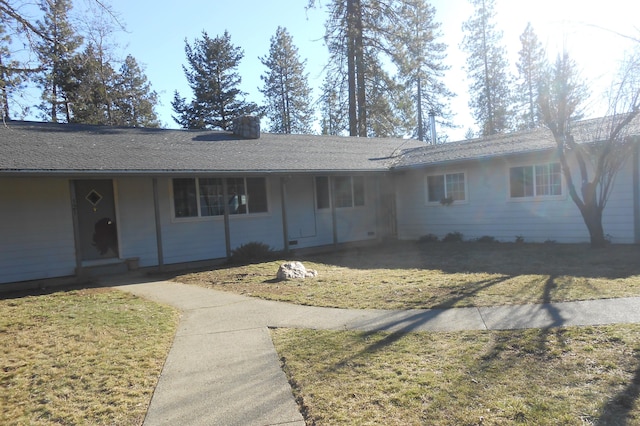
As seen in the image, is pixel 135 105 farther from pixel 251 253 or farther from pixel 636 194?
pixel 636 194

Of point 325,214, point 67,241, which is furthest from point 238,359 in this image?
point 325,214

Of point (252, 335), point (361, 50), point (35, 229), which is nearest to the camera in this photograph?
point (252, 335)

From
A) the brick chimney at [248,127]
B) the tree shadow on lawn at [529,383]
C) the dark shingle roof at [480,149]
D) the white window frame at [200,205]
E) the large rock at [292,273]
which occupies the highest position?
the brick chimney at [248,127]

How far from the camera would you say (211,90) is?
3362 centimetres

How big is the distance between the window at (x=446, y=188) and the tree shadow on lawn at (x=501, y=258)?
1752 mm

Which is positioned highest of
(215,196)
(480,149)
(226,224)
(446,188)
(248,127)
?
(248,127)

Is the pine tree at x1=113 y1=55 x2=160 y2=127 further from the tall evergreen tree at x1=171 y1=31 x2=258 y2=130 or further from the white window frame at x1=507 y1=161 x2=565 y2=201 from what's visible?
the white window frame at x1=507 y1=161 x2=565 y2=201

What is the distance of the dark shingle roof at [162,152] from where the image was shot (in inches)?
368

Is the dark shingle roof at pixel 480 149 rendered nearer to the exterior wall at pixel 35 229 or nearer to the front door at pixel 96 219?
the front door at pixel 96 219

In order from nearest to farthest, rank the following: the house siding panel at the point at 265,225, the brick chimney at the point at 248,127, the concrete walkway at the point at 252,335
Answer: the concrete walkway at the point at 252,335, the house siding panel at the point at 265,225, the brick chimney at the point at 248,127

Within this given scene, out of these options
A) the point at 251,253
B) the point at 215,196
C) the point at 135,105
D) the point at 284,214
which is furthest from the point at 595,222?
the point at 135,105

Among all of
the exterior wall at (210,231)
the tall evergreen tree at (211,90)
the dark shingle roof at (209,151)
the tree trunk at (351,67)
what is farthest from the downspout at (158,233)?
the tall evergreen tree at (211,90)

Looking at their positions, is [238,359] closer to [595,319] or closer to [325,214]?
[595,319]

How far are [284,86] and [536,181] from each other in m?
28.4
